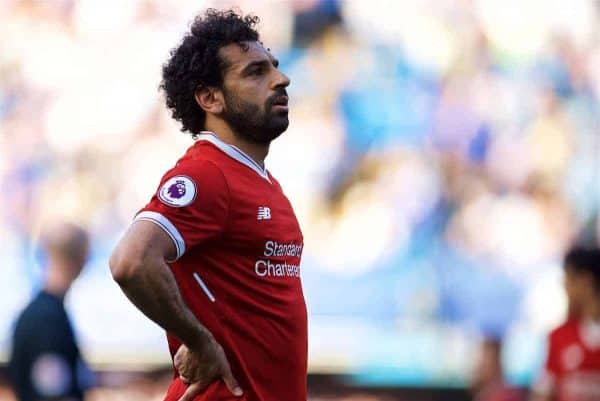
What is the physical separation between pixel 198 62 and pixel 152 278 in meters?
0.81

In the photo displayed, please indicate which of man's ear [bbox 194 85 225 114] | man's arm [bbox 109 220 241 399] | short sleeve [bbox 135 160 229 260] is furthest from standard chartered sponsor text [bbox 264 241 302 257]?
man's ear [bbox 194 85 225 114]

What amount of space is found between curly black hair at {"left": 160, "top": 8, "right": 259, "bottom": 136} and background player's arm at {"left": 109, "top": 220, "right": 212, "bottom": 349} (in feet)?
2.07

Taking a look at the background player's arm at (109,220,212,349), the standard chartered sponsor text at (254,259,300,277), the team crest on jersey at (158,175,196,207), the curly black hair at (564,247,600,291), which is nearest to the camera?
the background player's arm at (109,220,212,349)

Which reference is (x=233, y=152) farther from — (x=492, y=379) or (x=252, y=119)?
(x=492, y=379)

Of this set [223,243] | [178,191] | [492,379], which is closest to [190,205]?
[178,191]

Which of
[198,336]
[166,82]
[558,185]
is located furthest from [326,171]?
[198,336]

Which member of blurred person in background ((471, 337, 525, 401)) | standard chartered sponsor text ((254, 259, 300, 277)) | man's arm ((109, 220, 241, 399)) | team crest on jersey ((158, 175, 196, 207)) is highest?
blurred person in background ((471, 337, 525, 401))

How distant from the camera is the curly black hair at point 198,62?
396 centimetres

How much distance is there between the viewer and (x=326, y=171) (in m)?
9.50

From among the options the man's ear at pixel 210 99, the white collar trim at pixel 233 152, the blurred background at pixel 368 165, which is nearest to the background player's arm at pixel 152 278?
the white collar trim at pixel 233 152

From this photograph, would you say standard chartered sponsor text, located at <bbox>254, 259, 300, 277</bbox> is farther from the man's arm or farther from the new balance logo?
the man's arm

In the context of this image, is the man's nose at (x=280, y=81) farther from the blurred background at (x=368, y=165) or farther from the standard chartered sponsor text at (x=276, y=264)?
the blurred background at (x=368, y=165)

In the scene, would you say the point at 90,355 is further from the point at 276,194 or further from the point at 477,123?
the point at 276,194

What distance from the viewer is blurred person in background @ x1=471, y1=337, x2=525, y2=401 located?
853cm
